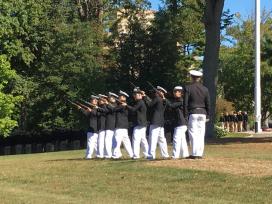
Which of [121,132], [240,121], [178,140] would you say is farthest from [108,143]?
[240,121]

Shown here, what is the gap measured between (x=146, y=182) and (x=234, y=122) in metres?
36.9

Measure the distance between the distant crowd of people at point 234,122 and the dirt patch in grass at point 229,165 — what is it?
110 feet

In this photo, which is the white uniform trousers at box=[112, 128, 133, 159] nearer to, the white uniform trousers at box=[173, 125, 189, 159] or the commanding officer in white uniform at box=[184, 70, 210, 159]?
the white uniform trousers at box=[173, 125, 189, 159]

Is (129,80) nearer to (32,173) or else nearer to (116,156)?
(116,156)

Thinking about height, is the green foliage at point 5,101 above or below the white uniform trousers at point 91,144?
above

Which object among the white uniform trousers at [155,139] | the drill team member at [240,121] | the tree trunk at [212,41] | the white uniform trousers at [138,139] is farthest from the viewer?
the drill team member at [240,121]

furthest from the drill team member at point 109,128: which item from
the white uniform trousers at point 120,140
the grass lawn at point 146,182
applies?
the grass lawn at point 146,182

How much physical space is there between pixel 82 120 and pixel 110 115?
20.2m

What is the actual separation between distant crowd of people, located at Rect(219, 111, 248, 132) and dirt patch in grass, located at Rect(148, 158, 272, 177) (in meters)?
33.6

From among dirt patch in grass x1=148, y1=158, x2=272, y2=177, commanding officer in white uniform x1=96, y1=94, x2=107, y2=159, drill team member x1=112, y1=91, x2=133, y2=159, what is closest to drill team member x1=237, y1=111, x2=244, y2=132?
commanding officer in white uniform x1=96, y1=94, x2=107, y2=159

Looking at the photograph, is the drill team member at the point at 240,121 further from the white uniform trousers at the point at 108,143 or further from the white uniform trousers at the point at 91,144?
the white uniform trousers at the point at 108,143

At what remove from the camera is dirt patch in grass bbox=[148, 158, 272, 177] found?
1329 centimetres

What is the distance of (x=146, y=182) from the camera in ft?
43.5

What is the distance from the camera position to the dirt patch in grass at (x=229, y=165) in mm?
13290
